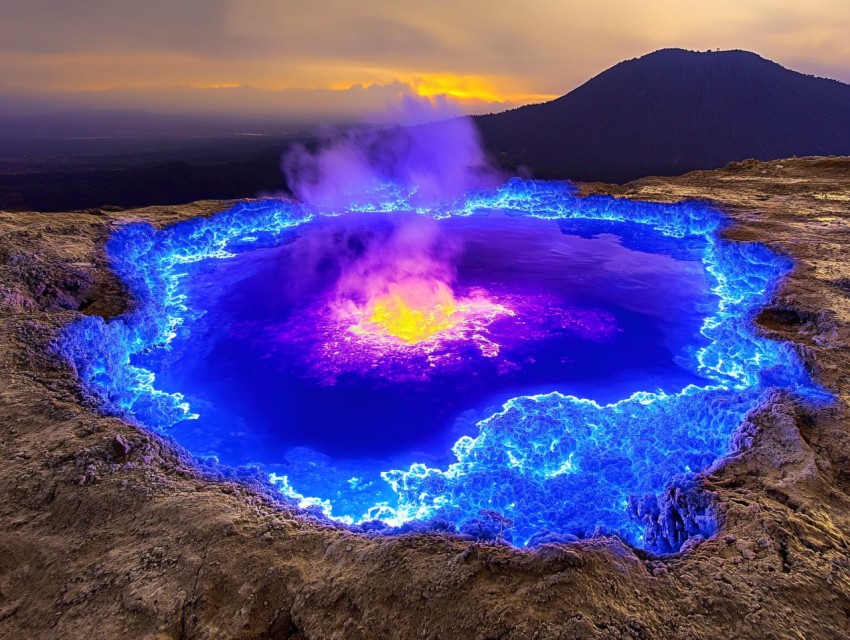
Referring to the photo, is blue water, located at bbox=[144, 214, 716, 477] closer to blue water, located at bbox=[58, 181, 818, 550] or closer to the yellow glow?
blue water, located at bbox=[58, 181, 818, 550]

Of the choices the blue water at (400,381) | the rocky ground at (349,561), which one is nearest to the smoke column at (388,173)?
the blue water at (400,381)

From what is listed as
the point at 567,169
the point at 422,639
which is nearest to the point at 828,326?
the point at 422,639

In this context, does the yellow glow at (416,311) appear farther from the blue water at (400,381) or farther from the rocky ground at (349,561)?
the rocky ground at (349,561)

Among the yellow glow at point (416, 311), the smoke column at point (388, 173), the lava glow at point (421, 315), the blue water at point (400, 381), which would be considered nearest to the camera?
the blue water at point (400, 381)

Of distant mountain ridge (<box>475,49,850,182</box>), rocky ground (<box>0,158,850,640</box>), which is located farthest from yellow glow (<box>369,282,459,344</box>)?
distant mountain ridge (<box>475,49,850,182</box>)

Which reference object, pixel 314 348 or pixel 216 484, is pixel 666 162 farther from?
pixel 216 484

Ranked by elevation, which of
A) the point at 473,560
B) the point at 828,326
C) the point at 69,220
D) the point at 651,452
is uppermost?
the point at 69,220
